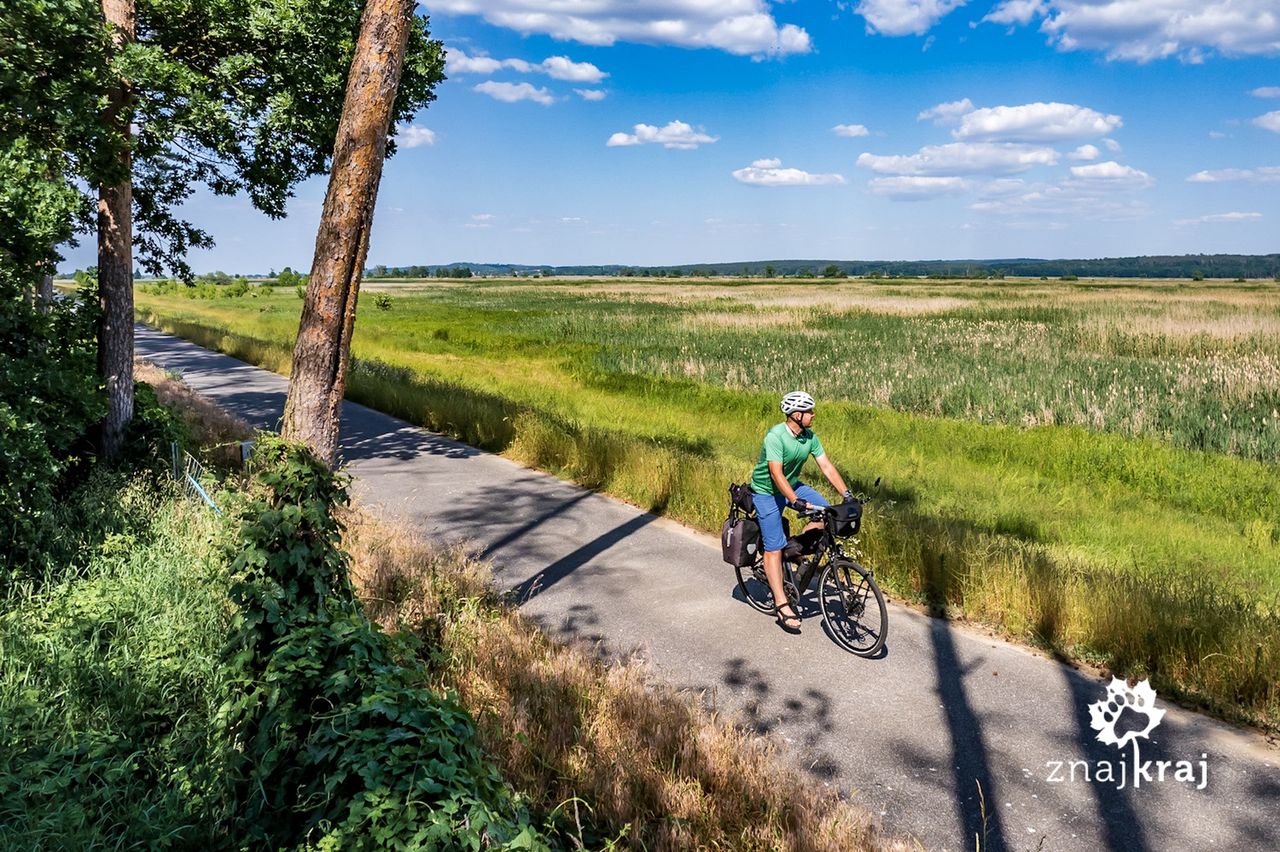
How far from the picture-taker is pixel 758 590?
806cm

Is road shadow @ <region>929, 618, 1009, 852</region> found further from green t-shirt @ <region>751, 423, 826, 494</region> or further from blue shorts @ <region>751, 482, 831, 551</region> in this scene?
green t-shirt @ <region>751, 423, 826, 494</region>

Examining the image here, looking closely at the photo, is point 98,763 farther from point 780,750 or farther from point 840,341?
point 840,341

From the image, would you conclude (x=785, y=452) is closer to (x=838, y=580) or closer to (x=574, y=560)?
(x=838, y=580)

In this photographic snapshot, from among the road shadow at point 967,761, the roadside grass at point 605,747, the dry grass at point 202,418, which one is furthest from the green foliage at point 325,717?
the dry grass at point 202,418

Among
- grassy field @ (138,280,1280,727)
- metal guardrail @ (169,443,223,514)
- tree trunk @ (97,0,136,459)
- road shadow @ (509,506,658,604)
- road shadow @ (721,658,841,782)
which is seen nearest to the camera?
road shadow @ (721,658,841,782)

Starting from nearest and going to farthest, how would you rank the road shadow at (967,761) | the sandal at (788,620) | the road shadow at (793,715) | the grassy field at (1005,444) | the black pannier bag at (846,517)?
the road shadow at (967,761), the road shadow at (793,715), the black pannier bag at (846,517), the grassy field at (1005,444), the sandal at (788,620)

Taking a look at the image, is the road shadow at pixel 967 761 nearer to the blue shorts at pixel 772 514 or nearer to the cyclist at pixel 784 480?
the cyclist at pixel 784 480

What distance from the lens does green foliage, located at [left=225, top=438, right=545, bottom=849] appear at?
10.2 feet

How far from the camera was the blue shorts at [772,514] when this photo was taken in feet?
23.3

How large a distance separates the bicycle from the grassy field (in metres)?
1.23

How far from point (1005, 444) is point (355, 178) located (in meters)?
13.4

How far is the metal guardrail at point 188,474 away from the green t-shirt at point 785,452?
5323mm

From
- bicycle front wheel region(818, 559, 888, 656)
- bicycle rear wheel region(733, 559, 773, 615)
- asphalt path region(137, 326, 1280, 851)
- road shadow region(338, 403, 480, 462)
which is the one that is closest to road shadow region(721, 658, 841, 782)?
asphalt path region(137, 326, 1280, 851)

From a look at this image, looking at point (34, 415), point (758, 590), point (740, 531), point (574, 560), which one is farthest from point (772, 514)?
point (34, 415)
